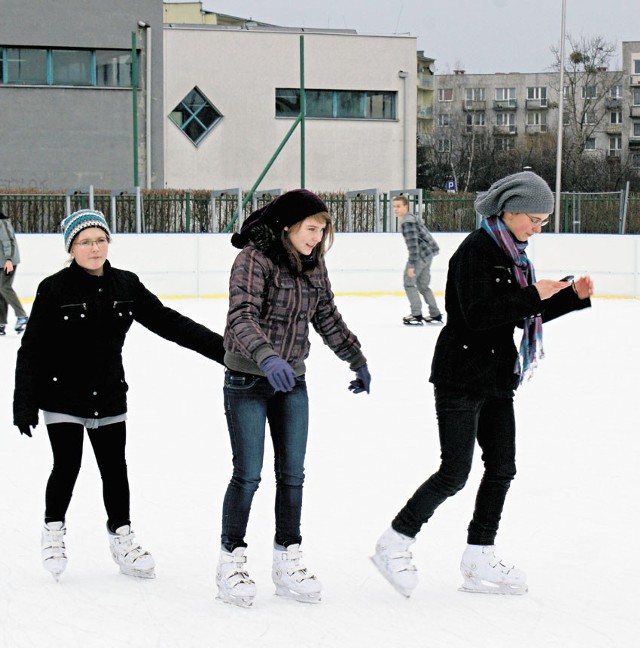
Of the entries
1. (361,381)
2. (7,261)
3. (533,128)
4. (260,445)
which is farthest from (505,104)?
(260,445)

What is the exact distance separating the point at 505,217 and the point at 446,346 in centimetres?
38

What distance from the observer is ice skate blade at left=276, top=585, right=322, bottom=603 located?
10.7 ft

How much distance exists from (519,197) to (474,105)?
3303 inches

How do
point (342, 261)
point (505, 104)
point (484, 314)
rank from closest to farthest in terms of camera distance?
point (484, 314) < point (342, 261) < point (505, 104)

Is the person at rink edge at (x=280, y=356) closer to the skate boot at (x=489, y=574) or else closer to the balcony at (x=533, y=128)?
the skate boot at (x=489, y=574)

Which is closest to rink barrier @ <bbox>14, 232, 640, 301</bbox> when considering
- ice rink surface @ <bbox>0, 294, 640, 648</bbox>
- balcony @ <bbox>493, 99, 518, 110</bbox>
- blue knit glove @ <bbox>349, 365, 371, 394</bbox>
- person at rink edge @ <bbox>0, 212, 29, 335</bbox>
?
person at rink edge @ <bbox>0, 212, 29, 335</bbox>

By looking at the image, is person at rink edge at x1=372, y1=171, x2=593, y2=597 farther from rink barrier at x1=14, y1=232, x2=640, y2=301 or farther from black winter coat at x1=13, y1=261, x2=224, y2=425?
rink barrier at x1=14, y1=232, x2=640, y2=301

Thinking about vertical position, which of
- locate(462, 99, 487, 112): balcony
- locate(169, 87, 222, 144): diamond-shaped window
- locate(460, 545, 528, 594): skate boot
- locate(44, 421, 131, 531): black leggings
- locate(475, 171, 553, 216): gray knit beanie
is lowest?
locate(460, 545, 528, 594): skate boot

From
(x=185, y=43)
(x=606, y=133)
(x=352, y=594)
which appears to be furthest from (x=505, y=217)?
(x=606, y=133)

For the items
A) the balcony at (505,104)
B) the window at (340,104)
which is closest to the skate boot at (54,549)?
the window at (340,104)

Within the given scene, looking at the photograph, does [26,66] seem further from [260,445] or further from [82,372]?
[260,445]

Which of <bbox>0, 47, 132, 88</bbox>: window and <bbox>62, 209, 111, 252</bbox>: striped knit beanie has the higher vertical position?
<bbox>0, 47, 132, 88</bbox>: window

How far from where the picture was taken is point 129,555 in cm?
350

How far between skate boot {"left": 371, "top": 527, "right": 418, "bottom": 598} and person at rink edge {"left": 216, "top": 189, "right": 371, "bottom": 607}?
0.21m
